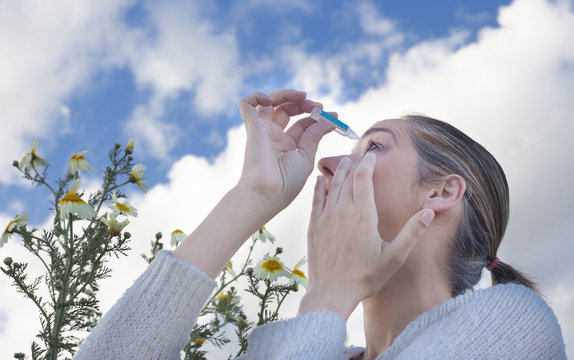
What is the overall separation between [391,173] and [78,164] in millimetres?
1813

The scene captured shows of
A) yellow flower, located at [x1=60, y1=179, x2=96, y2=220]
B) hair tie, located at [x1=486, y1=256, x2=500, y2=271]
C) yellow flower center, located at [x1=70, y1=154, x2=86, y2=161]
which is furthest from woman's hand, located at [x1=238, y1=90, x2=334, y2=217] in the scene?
yellow flower center, located at [x1=70, y1=154, x2=86, y2=161]

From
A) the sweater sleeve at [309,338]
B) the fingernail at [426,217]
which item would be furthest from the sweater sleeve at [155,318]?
the fingernail at [426,217]

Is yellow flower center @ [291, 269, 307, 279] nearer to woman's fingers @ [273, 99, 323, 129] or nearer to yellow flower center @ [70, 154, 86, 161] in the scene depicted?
woman's fingers @ [273, 99, 323, 129]

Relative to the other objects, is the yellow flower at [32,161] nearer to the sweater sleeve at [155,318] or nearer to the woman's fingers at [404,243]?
the sweater sleeve at [155,318]

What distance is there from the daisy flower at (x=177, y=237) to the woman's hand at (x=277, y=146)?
4.20ft

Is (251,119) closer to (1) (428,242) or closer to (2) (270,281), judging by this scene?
(1) (428,242)

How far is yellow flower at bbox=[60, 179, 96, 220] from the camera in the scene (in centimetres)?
255

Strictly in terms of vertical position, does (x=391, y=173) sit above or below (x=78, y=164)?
above

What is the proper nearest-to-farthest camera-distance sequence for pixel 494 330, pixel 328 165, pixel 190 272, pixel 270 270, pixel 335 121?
1. pixel 494 330
2. pixel 190 272
3. pixel 328 165
4. pixel 335 121
5. pixel 270 270

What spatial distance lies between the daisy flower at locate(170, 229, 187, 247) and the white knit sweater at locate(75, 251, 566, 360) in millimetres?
1575

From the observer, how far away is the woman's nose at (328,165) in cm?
198

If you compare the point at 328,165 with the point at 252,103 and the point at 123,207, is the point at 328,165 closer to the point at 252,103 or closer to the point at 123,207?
the point at 252,103

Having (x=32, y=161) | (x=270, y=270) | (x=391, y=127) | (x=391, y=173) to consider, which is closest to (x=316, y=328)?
(x=391, y=173)

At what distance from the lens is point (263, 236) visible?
3.23 metres
